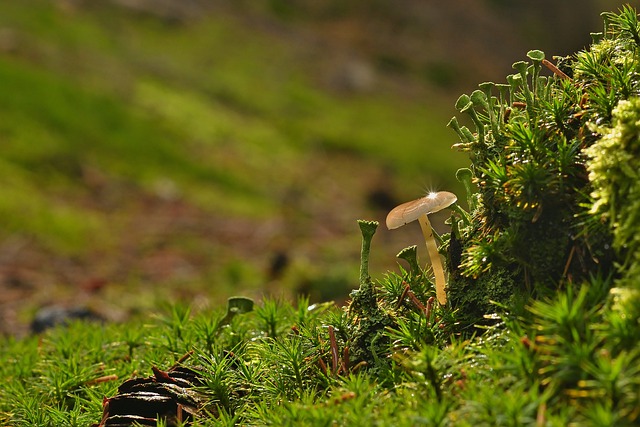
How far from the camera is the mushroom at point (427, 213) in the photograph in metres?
2.47

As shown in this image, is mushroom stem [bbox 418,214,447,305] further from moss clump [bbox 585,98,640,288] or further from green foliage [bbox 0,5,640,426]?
moss clump [bbox 585,98,640,288]

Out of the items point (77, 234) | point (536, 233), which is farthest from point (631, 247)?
point (77, 234)

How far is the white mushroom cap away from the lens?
2.46 metres

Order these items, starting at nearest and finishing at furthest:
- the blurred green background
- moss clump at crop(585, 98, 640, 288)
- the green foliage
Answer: the green foliage
moss clump at crop(585, 98, 640, 288)
the blurred green background

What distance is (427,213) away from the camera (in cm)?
250

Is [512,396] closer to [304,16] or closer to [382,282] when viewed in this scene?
[382,282]

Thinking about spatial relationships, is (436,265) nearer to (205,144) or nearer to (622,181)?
(622,181)

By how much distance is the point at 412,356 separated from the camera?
7.20 ft

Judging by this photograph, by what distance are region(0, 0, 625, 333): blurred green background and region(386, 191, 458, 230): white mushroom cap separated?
48 cm

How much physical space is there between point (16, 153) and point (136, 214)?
2.44m

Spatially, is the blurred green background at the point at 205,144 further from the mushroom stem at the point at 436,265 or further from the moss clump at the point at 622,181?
the moss clump at the point at 622,181

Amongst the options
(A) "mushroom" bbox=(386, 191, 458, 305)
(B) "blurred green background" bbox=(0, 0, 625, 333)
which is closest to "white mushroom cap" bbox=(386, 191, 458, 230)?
(A) "mushroom" bbox=(386, 191, 458, 305)

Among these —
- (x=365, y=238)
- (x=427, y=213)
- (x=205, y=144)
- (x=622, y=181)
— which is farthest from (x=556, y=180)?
(x=205, y=144)

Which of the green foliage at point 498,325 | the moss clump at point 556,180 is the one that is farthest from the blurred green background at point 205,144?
the green foliage at point 498,325
